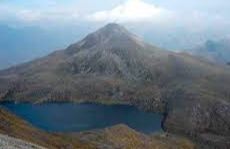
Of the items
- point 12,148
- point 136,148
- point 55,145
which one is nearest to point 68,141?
point 55,145

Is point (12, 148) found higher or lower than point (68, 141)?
higher

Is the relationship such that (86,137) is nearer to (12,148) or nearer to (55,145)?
(55,145)

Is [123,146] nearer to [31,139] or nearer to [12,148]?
[31,139]

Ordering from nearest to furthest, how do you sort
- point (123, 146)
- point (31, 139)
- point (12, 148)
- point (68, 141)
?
point (12, 148) < point (31, 139) < point (68, 141) < point (123, 146)

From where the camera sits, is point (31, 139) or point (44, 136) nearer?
point (31, 139)

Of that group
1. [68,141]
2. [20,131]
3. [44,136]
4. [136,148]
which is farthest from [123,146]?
[20,131]

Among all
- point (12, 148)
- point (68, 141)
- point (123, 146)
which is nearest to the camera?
point (12, 148)

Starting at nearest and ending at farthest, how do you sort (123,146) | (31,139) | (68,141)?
(31,139), (68,141), (123,146)

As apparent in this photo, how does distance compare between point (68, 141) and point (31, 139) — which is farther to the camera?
point (68, 141)

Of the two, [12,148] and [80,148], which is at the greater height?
[12,148]
